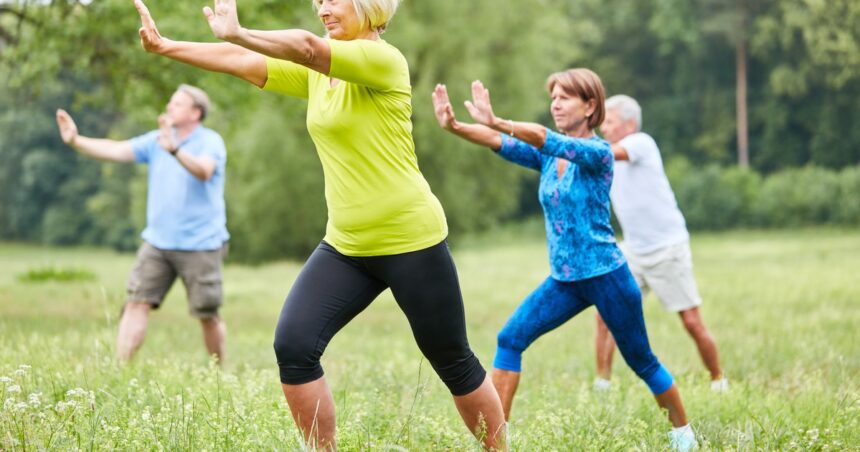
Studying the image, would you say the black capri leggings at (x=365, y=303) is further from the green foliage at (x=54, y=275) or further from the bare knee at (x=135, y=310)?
the green foliage at (x=54, y=275)

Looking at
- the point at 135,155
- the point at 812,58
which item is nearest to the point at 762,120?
the point at 812,58

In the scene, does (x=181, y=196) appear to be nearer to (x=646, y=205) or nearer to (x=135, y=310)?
(x=135, y=310)

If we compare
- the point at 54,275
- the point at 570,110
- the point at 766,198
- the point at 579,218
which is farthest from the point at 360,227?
the point at 766,198

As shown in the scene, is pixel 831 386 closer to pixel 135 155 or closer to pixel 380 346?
pixel 380 346

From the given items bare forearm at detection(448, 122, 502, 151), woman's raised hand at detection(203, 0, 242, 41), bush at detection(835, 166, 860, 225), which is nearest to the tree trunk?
bush at detection(835, 166, 860, 225)

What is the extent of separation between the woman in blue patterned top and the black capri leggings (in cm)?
103

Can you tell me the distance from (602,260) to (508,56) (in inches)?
1093

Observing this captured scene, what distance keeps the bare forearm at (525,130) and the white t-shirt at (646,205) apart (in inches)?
99.3

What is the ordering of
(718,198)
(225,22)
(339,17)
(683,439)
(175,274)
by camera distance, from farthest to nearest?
(718,198), (175,274), (683,439), (339,17), (225,22)

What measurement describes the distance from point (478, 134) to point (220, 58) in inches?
53.4

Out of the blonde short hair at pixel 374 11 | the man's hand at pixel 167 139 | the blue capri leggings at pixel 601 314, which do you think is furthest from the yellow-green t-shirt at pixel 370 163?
the man's hand at pixel 167 139

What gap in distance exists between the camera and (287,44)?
3246 mm

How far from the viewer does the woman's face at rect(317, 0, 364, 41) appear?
12.4 ft

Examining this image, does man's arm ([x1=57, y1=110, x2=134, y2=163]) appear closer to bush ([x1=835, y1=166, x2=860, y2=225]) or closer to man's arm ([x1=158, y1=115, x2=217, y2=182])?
man's arm ([x1=158, y1=115, x2=217, y2=182])
